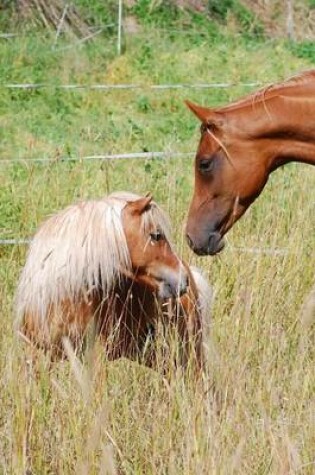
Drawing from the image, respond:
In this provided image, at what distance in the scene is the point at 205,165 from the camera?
218 inches

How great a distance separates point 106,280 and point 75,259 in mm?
135

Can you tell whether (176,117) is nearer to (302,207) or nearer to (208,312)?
(302,207)

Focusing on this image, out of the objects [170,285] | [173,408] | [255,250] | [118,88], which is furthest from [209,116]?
[118,88]

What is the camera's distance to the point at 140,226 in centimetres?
461

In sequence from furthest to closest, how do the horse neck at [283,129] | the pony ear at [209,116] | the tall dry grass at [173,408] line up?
the horse neck at [283,129], the pony ear at [209,116], the tall dry grass at [173,408]

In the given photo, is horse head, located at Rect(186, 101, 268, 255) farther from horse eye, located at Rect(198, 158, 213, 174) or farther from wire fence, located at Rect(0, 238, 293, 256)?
wire fence, located at Rect(0, 238, 293, 256)

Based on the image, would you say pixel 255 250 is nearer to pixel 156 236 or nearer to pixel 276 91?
pixel 276 91

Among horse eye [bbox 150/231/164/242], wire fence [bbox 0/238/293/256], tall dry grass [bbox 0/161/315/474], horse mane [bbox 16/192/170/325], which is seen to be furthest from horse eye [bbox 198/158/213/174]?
horse mane [bbox 16/192/170/325]

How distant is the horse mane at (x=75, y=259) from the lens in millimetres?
4508

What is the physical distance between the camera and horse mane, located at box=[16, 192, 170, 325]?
14.8 feet

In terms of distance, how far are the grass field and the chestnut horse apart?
27 centimetres

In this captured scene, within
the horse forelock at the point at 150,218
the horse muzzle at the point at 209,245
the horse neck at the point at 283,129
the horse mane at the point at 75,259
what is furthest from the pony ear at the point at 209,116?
the horse mane at the point at 75,259

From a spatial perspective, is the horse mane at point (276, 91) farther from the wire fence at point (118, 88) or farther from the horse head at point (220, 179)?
the wire fence at point (118, 88)

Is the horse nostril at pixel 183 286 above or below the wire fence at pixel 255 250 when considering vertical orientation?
above
